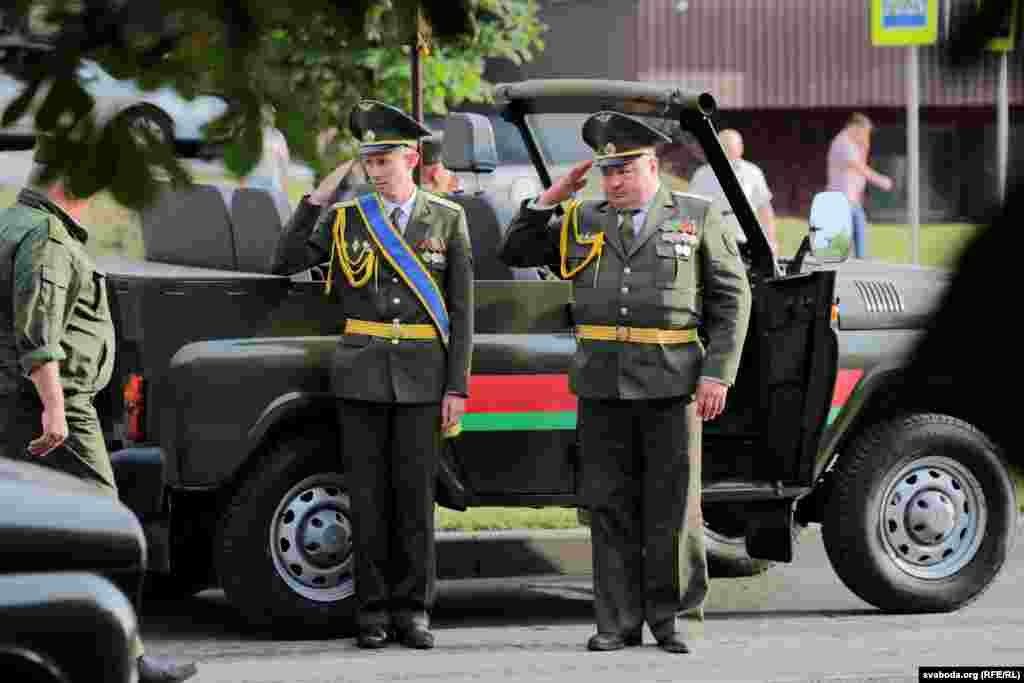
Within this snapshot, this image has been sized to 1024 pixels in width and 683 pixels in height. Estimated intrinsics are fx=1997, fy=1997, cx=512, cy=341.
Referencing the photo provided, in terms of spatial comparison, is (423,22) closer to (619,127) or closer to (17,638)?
(17,638)

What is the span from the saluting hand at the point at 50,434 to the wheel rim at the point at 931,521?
121 inches

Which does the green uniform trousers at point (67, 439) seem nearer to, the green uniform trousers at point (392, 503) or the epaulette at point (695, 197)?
the green uniform trousers at point (392, 503)

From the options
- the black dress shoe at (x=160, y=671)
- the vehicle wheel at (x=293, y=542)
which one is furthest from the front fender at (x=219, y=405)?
the black dress shoe at (x=160, y=671)

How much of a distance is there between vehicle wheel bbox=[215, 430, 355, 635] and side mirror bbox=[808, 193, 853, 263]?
6.08 ft

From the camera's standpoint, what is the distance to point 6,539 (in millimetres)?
3596

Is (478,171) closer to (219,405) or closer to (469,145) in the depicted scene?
(469,145)

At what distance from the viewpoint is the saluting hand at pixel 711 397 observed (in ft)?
22.0

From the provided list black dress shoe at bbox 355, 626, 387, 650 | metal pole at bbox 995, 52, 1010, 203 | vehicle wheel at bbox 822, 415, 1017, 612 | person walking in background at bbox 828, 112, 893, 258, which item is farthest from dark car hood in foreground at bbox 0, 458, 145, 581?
person walking in background at bbox 828, 112, 893, 258

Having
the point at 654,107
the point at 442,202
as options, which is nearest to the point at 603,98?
the point at 654,107

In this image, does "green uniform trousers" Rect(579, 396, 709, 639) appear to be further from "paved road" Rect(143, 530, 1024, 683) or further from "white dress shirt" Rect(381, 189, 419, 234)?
"white dress shirt" Rect(381, 189, 419, 234)

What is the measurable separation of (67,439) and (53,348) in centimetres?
31

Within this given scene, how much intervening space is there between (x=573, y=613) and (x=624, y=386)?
1.42m

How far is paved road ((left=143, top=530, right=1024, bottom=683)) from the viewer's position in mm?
6527

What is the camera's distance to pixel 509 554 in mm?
8570
